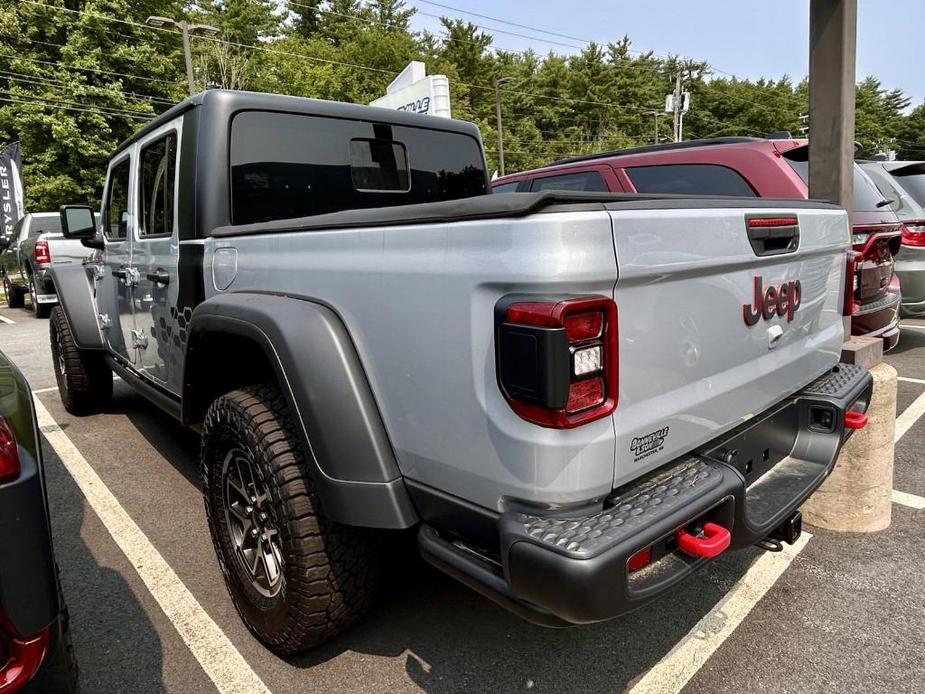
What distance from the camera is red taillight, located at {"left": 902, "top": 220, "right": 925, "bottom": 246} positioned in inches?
256

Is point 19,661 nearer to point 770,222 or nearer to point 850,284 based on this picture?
point 770,222

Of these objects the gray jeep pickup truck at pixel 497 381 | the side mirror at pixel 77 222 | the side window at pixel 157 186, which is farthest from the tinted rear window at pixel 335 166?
the side mirror at pixel 77 222

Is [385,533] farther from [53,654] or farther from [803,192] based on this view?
[803,192]

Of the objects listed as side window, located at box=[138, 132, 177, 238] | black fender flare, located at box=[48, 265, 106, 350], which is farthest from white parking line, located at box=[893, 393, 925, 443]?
black fender flare, located at box=[48, 265, 106, 350]

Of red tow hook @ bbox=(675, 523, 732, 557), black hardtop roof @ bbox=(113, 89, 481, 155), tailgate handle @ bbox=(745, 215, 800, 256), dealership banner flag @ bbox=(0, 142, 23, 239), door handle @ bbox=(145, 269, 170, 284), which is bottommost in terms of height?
red tow hook @ bbox=(675, 523, 732, 557)

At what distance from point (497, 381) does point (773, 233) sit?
1.13 meters

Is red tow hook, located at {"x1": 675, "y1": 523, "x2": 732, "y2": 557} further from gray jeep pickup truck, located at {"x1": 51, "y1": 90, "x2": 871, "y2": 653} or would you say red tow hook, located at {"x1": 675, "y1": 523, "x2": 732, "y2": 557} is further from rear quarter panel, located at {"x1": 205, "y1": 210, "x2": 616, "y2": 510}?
rear quarter panel, located at {"x1": 205, "y1": 210, "x2": 616, "y2": 510}

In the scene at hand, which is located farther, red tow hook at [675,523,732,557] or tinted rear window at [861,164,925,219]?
tinted rear window at [861,164,925,219]

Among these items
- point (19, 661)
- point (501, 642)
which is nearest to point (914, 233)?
point (501, 642)

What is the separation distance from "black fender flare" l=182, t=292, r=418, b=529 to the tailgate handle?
4.10ft

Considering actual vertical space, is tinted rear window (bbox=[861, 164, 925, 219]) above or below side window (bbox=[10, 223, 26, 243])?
below

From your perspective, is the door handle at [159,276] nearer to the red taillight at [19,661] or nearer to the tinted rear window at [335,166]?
the tinted rear window at [335,166]

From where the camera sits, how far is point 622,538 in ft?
4.63

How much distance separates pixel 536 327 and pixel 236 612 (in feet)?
6.35
